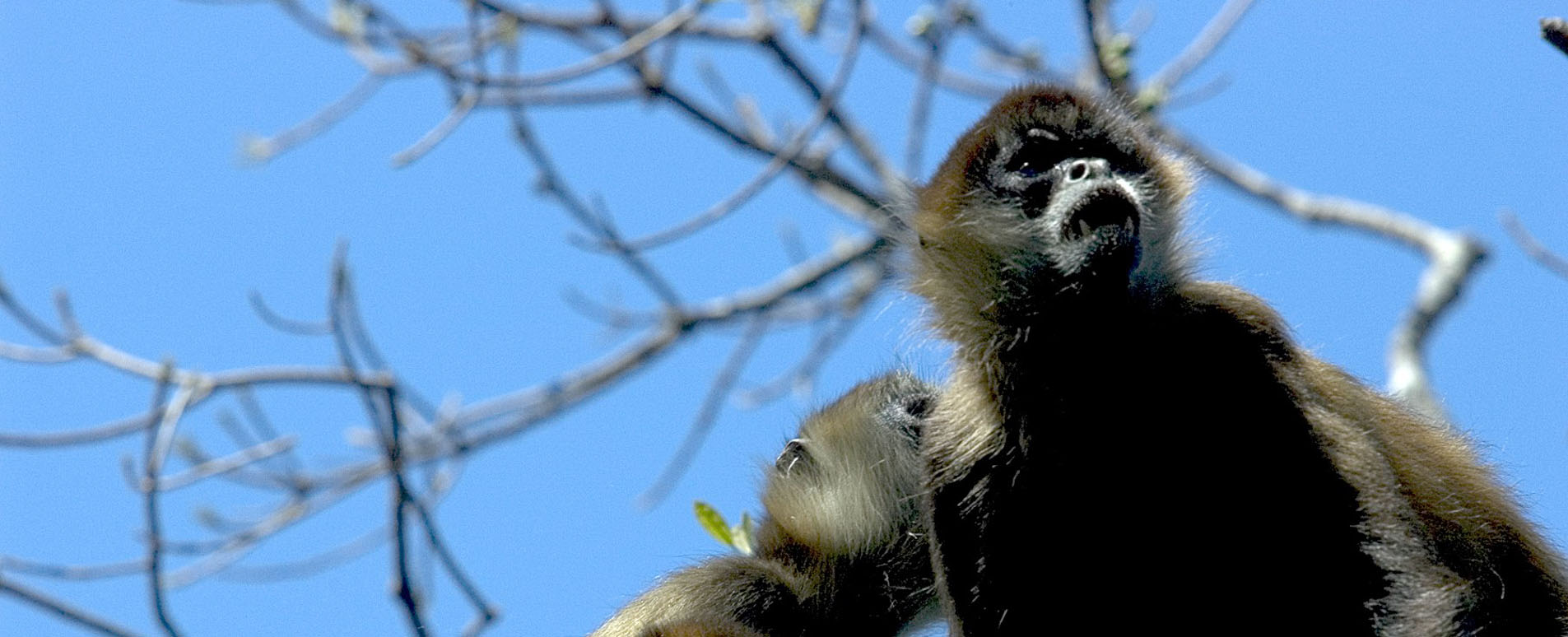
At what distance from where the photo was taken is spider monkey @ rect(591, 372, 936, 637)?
400 centimetres

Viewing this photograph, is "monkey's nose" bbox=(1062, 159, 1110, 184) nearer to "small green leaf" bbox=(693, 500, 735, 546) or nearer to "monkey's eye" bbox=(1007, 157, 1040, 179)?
"monkey's eye" bbox=(1007, 157, 1040, 179)

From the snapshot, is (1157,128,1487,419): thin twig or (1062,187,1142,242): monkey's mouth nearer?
(1062,187,1142,242): monkey's mouth

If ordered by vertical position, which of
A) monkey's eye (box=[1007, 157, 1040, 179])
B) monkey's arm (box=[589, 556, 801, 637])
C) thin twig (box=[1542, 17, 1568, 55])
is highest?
monkey's eye (box=[1007, 157, 1040, 179])

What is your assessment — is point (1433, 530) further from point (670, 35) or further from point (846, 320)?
point (846, 320)

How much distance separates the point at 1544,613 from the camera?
12.0 feet

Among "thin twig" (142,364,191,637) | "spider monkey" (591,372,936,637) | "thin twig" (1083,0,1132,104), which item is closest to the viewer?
"thin twig" (142,364,191,637)

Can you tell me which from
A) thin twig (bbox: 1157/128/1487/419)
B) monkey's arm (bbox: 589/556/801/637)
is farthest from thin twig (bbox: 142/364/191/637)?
thin twig (bbox: 1157/128/1487/419)

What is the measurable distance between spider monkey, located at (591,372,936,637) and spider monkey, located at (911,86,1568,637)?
0.39 m

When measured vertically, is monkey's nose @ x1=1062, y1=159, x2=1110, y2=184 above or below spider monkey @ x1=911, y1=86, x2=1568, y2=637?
above

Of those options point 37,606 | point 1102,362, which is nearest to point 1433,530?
point 1102,362

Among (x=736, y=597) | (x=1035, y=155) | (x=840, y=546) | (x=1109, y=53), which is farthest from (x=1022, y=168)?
(x=1109, y=53)

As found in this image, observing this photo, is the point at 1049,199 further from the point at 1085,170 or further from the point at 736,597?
the point at 736,597

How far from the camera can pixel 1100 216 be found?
3.58 metres

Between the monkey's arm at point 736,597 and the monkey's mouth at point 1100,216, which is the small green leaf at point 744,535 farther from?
the monkey's mouth at point 1100,216
